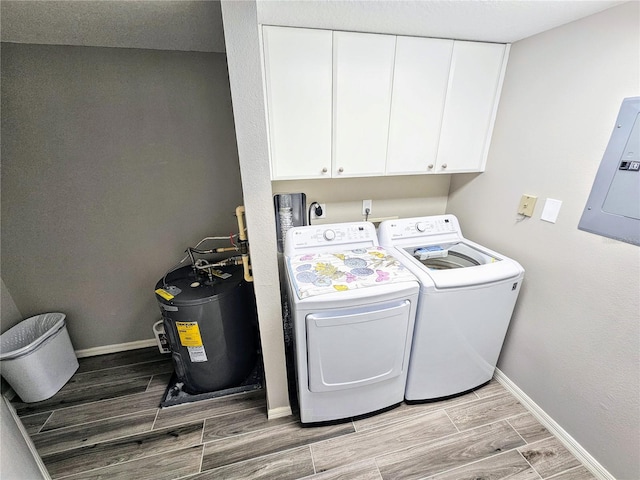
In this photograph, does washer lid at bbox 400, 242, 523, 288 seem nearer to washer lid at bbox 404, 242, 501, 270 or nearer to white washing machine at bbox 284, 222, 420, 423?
washer lid at bbox 404, 242, 501, 270

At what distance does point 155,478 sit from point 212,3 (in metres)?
2.23

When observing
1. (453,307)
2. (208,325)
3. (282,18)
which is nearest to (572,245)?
(453,307)

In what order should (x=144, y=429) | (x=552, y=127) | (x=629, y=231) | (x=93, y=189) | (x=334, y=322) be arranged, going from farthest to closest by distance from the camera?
(x=93, y=189) → (x=144, y=429) → (x=552, y=127) → (x=334, y=322) → (x=629, y=231)

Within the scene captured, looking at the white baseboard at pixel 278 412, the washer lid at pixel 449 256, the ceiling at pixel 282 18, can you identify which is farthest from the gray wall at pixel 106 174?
the washer lid at pixel 449 256

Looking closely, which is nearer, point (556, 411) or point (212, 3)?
point (212, 3)

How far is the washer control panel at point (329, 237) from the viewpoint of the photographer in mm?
1651

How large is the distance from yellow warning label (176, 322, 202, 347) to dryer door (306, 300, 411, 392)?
69 centimetres

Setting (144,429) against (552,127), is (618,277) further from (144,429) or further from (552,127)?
(144,429)

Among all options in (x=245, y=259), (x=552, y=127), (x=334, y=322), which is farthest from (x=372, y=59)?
(x=334, y=322)

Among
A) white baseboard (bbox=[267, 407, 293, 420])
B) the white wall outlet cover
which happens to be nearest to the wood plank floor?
white baseboard (bbox=[267, 407, 293, 420])

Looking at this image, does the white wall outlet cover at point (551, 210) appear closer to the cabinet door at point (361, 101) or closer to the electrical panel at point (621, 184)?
the electrical panel at point (621, 184)

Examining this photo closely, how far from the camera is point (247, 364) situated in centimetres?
180

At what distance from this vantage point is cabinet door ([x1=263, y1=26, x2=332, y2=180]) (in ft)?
4.33

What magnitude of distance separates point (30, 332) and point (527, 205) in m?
3.30
